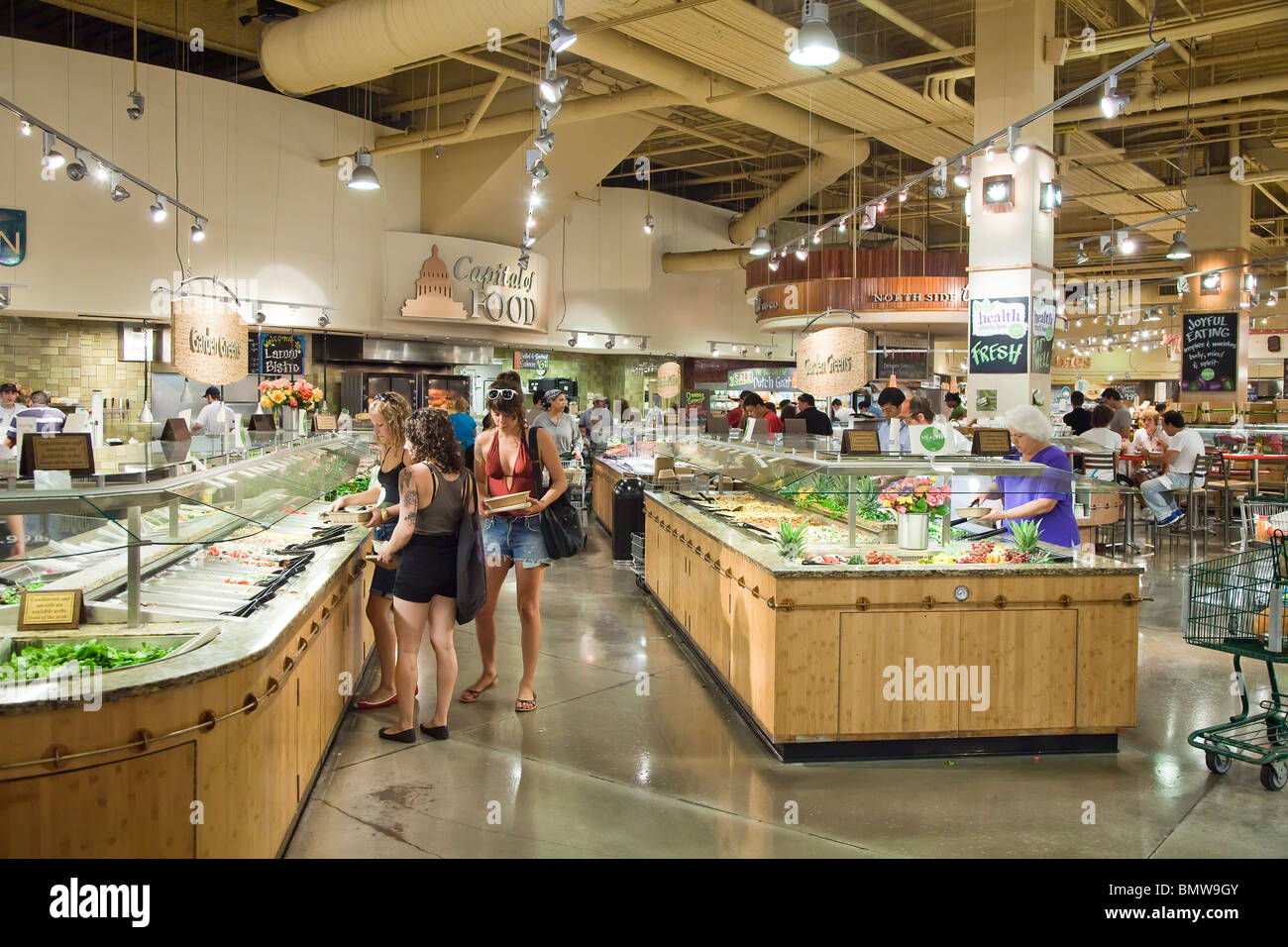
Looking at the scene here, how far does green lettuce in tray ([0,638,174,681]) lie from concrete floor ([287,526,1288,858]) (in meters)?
1.03

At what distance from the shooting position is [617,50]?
10508 millimetres

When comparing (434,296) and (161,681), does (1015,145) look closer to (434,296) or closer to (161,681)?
(161,681)

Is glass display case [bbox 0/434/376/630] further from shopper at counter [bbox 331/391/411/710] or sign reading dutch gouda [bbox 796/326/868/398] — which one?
sign reading dutch gouda [bbox 796/326/868/398]

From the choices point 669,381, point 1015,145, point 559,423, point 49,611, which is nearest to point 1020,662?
point 49,611

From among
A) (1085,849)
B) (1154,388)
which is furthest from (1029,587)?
(1154,388)

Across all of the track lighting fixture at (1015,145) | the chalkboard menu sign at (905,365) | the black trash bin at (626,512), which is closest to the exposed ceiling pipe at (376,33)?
the track lighting fixture at (1015,145)

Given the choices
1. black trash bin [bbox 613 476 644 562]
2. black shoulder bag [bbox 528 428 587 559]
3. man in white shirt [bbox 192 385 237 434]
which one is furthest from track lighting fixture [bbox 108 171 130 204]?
black shoulder bag [bbox 528 428 587 559]

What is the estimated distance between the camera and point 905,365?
22.2 m

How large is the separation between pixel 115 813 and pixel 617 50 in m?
9.56

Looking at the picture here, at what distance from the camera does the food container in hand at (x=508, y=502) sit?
542 cm

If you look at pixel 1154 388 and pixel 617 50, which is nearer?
pixel 617 50

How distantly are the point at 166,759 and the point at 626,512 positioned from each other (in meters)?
7.83

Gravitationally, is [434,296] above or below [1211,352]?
above
